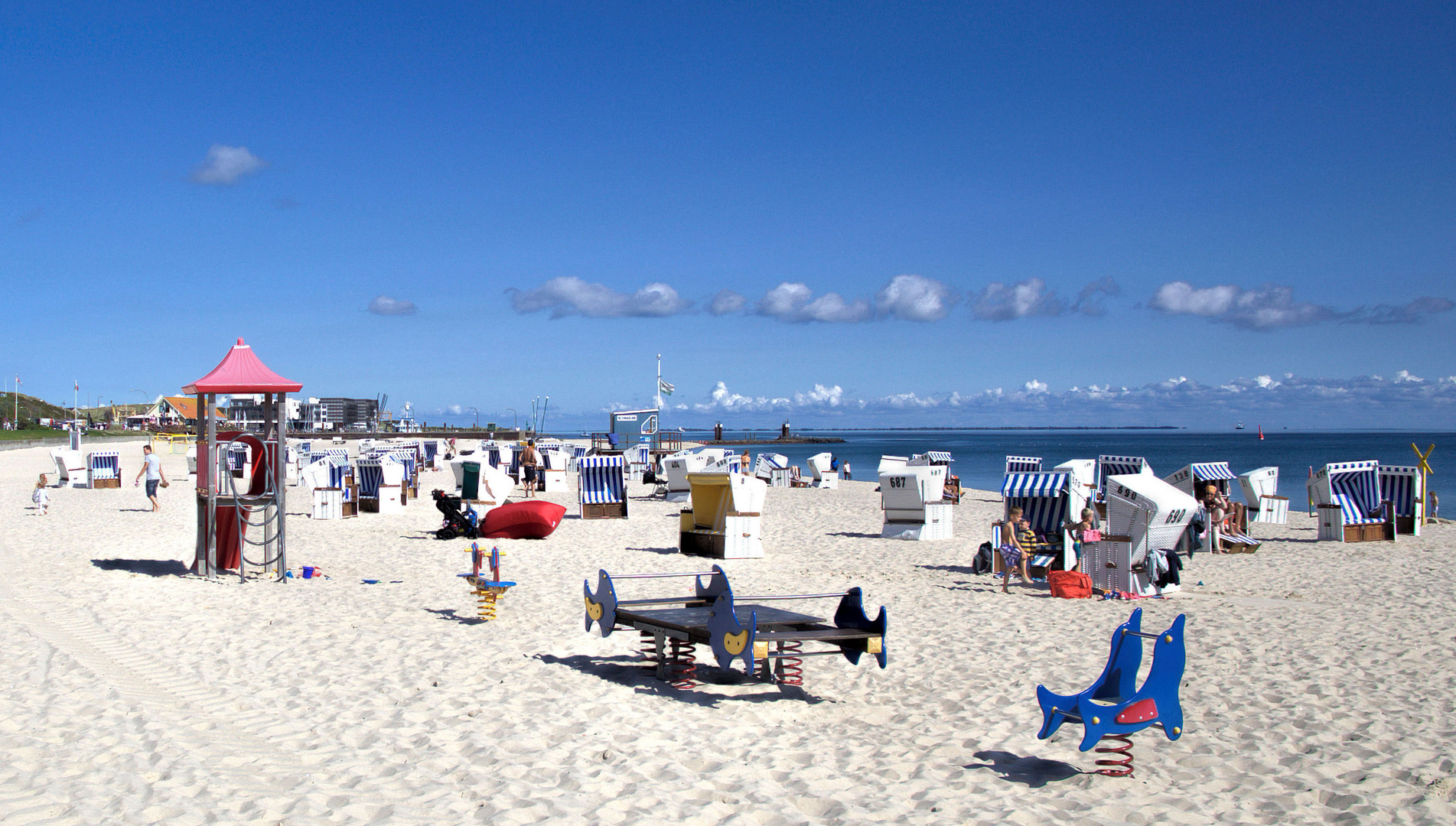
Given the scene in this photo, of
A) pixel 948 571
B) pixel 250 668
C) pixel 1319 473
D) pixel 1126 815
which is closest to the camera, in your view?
pixel 1126 815

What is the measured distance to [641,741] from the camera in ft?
18.5

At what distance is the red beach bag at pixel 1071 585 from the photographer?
10648 mm

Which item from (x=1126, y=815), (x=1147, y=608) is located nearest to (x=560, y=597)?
(x=1147, y=608)

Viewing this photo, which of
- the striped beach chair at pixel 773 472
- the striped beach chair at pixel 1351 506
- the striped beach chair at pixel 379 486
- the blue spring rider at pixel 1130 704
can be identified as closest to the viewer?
the blue spring rider at pixel 1130 704

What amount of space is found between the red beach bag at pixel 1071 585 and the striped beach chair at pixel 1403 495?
1044 centimetres

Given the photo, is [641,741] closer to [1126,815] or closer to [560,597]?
[1126,815]

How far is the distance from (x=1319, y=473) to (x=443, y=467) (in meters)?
30.9

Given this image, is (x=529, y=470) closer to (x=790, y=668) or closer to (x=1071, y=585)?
(x=1071, y=585)

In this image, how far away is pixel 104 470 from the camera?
26.9 m

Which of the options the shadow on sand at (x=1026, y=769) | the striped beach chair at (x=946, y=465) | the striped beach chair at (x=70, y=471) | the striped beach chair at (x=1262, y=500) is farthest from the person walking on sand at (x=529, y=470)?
A: the shadow on sand at (x=1026, y=769)

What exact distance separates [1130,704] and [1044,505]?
8.77m

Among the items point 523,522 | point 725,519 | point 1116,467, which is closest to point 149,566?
point 523,522

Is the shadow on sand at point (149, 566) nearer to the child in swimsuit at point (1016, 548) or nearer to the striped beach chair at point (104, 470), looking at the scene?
the child in swimsuit at point (1016, 548)

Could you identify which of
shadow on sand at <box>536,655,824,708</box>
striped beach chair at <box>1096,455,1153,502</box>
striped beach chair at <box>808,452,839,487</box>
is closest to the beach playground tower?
shadow on sand at <box>536,655,824,708</box>
